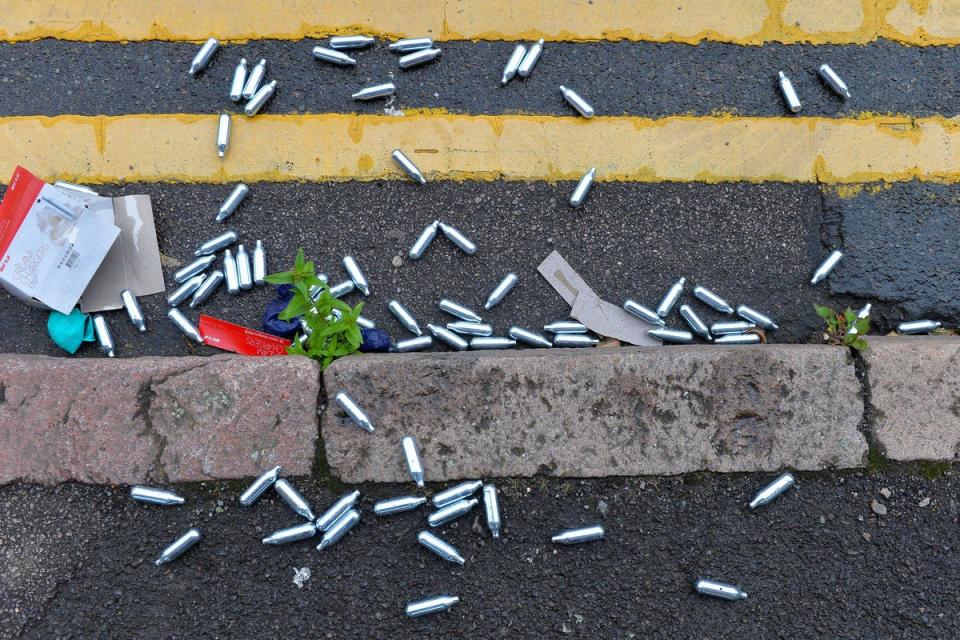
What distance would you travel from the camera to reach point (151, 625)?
276 cm

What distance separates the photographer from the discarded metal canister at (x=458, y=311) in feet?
10.5

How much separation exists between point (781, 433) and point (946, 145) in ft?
5.94

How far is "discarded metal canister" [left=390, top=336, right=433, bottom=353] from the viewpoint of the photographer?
315cm

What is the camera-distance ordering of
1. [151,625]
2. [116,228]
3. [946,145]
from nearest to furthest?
[151,625] → [116,228] → [946,145]

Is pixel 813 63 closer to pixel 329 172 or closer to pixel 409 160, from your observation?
pixel 409 160

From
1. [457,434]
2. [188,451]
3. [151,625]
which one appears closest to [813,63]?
[457,434]

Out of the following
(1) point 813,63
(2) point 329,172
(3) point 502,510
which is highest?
(1) point 813,63

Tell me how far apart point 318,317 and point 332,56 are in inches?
54.7

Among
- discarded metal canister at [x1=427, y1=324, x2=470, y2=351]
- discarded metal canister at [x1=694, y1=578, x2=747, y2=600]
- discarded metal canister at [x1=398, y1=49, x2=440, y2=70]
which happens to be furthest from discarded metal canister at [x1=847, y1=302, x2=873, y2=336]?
discarded metal canister at [x1=398, y1=49, x2=440, y2=70]

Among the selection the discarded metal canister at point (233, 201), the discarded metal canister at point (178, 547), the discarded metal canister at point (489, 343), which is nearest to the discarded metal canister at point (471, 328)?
the discarded metal canister at point (489, 343)

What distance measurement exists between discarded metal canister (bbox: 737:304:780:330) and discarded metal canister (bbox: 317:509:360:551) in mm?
2042

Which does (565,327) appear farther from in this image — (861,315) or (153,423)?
(153,423)

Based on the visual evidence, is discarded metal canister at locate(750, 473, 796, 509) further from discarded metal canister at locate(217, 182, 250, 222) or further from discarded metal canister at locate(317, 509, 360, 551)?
discarded metal canister at locate(217, 182, 250, 222)

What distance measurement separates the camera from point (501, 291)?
10.6 ft
